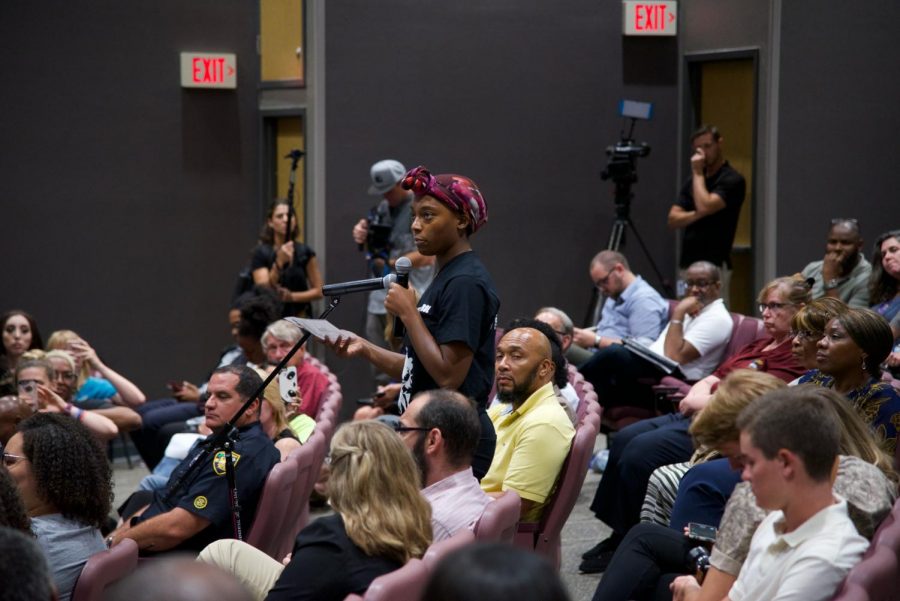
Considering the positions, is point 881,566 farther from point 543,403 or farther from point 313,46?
point 313,46

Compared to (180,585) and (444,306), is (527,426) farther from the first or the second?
(180,585)

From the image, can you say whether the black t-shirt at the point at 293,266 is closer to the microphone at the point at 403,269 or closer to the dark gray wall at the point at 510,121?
the dark gray wall at the point at 510,121

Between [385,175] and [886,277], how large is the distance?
9.67 ft

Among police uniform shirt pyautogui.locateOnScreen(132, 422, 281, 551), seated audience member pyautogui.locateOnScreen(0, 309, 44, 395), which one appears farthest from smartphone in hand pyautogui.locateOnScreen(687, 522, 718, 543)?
seated audience member pyautogui.locateOnScreen(0, 309, 44, 395)

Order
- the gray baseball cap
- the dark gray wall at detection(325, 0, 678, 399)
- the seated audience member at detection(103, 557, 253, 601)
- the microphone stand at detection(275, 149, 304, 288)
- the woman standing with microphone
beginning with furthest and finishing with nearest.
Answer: the dark gray wall at detection(325, 0, 678, 399), the microphone stand at detection(275, 149, 304, 288), the gray baseball cap, the woman standing with microphone, the seated audience member at detection(103, 557, 253, 601)

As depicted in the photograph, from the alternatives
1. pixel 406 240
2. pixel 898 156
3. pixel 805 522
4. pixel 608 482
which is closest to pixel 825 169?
pixel 898 156

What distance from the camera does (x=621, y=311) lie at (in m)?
6.40

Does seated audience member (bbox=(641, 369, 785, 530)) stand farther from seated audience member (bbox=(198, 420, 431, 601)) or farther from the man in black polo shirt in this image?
the man in black polo shirt

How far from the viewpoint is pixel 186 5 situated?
7.73 m

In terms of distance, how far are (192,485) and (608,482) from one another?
5.83 feet

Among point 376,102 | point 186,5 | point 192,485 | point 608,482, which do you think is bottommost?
point 608,482

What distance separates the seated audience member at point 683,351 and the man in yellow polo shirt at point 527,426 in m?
1.64

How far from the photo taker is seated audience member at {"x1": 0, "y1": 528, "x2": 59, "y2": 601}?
1.51 metres

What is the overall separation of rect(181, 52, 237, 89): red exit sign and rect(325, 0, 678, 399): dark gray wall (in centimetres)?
78
